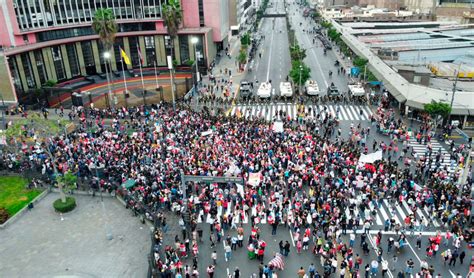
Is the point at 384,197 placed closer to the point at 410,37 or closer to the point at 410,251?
the point at 410,251

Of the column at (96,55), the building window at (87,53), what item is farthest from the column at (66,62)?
the column at (96,55)

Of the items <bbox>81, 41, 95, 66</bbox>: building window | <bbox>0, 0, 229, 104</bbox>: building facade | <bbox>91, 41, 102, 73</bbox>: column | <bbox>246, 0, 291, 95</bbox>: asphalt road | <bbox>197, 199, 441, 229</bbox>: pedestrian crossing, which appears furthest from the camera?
<bbox>91, 41, 102, 73</bbox>: column

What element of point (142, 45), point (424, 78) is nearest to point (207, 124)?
point (424, 78)

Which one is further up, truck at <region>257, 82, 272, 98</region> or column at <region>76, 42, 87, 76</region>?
column at <region>76, 42, 87, 76</region>

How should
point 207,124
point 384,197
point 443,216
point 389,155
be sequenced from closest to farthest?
point 443,216 → point 384,197 → point 389,155 → point 207,124

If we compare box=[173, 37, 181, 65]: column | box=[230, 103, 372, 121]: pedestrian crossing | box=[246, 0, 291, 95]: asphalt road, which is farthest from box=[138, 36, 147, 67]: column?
box=[230, 103, 372, 121]: pedestrian crossing

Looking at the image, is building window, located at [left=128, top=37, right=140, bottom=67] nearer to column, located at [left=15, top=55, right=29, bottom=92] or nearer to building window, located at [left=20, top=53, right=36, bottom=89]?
building window, located at [left=20, top=53, right=36, bottom=89]

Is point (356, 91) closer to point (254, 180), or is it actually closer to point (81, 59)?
point (254, 180)
